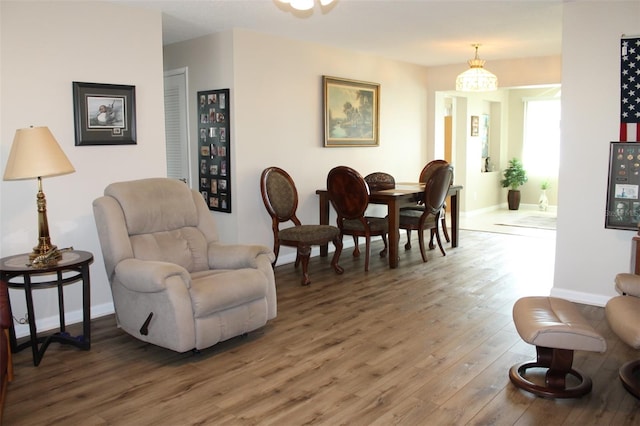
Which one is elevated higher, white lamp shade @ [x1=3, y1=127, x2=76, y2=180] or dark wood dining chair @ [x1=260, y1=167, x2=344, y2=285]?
white lamp shade @ [x1=3, y1=127, x2=76, y2=180]

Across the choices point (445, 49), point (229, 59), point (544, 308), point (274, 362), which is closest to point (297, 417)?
point (274, 362)

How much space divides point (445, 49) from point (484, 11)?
178 cm

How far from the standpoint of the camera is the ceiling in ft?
14.2

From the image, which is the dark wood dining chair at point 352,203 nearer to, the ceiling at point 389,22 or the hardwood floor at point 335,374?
the hardwood floor at point 335,374

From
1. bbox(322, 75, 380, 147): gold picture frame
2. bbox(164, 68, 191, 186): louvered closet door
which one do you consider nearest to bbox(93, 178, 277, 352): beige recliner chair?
bbox(164, 68, 191, 186): louvered closet door

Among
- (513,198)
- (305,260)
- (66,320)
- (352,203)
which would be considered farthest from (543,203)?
(66,320)

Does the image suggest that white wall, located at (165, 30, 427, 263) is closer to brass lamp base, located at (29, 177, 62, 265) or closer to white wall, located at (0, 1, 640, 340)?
white wall, located at (0, 1, 640, 340)

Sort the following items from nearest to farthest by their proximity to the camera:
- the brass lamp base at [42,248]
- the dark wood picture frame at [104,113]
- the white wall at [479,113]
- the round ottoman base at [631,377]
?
the round ottoman base at [631,377] < the brass lamp base at [42,248] < the dark wood picture frame at [104,113] < the white wall at [479,113]

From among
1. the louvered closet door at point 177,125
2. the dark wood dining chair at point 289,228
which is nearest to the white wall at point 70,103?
the dark wood dining chair at point 289,228

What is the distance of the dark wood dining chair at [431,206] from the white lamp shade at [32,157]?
3603 millimetres

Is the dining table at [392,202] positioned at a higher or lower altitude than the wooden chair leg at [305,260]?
higher

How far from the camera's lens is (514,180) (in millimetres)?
9781

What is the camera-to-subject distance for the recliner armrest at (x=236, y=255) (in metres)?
3.65

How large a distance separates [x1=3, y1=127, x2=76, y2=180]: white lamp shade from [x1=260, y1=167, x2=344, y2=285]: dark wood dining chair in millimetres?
2200
